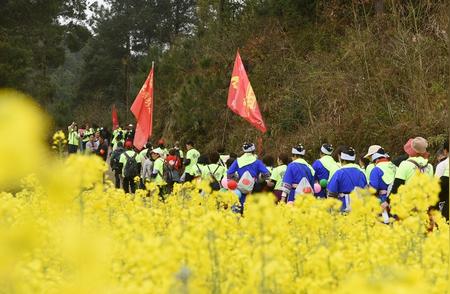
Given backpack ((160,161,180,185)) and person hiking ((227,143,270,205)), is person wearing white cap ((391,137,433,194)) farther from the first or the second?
backpack ((160,161,180,185))

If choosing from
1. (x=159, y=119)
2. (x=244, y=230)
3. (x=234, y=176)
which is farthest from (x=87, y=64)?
(x=244, y=230)

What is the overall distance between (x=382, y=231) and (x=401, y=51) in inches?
424

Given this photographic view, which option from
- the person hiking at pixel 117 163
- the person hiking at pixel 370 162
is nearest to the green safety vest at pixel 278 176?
the person hiking at pixel 370 162

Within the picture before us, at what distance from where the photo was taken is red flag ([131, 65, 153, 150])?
13742 mm

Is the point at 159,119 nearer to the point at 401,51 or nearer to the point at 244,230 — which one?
the point at 401,51

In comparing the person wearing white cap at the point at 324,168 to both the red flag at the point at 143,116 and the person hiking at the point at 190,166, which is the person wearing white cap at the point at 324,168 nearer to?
the person hiking at the point at 190,166

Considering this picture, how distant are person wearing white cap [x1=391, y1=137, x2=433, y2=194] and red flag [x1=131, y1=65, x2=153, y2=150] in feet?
22.0

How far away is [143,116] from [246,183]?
4782 mm

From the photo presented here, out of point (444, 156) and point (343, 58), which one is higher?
point (343, 58)

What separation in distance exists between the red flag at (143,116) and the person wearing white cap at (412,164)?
6713 mm

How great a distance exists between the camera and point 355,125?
1491 cm

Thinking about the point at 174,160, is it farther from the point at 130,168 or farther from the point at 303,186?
the point at 303,186

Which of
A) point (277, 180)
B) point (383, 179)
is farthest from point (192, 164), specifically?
point (383, 179)

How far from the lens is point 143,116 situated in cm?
1405
